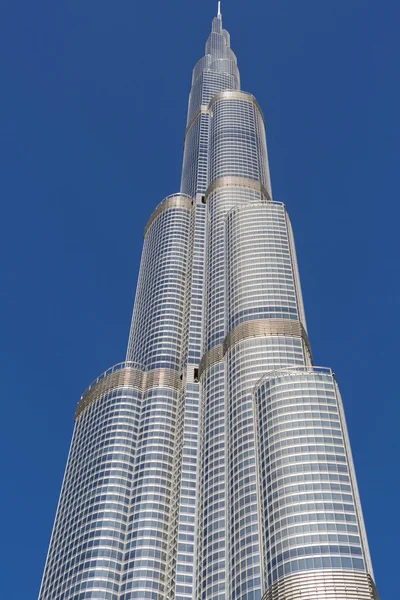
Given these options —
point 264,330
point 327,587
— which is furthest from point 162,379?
point 327,587

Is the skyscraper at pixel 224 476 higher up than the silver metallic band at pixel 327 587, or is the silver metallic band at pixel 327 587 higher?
the skyscraper at pixel 224 476

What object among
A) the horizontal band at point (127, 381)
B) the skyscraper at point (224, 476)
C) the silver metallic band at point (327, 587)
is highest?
the horizontal band at point (127, 381)

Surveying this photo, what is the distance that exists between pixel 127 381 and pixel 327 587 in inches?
3450

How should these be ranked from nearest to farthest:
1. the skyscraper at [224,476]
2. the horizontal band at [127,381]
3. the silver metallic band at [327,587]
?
the silver metallic band at [327,587], the skyscraper at [224,476], the horizontal band at [127,381]

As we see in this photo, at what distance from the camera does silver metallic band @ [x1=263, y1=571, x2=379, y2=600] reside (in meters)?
110

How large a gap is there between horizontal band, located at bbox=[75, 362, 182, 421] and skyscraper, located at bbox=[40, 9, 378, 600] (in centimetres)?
37

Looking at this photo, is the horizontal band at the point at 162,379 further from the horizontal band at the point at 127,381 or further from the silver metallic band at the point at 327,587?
the silver metallic band at the point at 327,587

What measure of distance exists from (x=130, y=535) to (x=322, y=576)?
53602mm

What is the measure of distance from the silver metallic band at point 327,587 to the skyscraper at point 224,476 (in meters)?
0.19

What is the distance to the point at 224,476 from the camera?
155 m

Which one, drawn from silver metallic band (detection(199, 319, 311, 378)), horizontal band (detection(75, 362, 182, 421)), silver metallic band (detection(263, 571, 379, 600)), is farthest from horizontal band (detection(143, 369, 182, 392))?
silver metallic band (detection(263, 571, 379, 600))

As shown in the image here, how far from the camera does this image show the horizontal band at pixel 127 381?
18738cm

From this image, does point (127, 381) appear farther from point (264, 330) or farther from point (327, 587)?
point (327, 587)

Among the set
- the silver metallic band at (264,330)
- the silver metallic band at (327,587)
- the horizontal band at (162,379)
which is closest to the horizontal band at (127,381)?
the horizontal band at (162,379)
